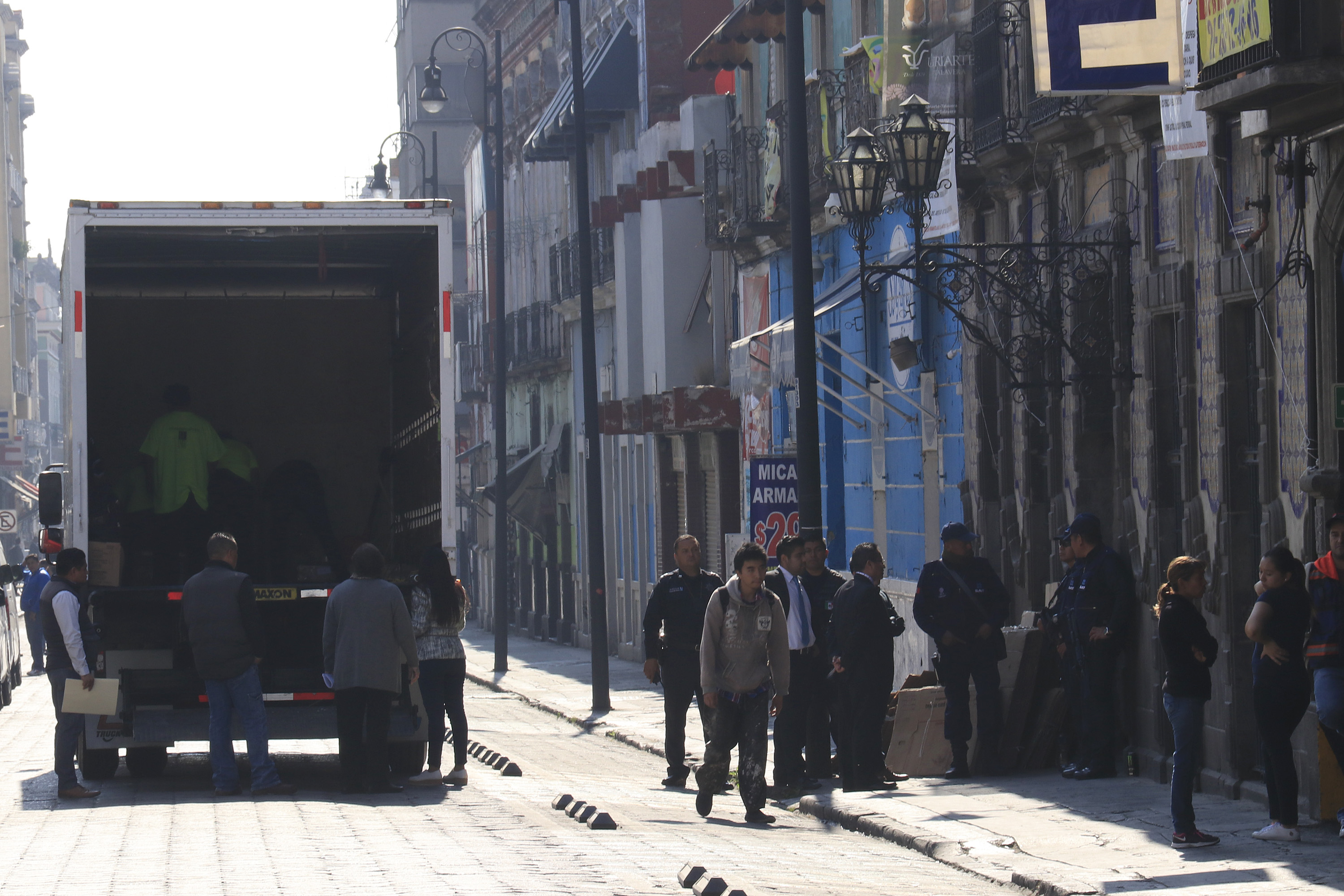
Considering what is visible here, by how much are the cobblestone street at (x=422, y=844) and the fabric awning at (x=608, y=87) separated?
19.7m

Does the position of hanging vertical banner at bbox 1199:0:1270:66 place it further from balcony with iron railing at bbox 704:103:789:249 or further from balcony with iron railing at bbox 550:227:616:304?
balcony with iron railing at bbox 550:227:616:304

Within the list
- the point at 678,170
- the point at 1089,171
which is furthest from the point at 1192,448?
the point at 678,170

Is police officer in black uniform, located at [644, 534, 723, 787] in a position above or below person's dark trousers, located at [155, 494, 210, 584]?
below

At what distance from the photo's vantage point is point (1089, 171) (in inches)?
598

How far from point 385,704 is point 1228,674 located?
5177 mm

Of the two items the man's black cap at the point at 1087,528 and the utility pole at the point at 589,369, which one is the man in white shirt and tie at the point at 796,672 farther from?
the utility pole at the point at 589,369

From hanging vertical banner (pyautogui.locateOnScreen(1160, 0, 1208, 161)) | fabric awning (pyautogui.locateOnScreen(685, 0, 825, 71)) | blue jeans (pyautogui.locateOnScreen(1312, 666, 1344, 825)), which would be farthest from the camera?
fabric awning (pyautogui.locateOnScreen(685, 0, 825, 71))

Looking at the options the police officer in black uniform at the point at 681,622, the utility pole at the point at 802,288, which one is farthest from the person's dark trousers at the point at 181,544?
the utility pole at the point at 802,288

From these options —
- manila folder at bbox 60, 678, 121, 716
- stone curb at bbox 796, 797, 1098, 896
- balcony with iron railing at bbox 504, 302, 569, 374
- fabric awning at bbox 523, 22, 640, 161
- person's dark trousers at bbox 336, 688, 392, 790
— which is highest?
fabric awning at bbox 523, 22, 640, 161

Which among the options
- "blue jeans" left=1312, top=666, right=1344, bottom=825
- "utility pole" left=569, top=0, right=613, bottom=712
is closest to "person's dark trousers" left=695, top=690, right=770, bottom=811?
"blue jeans" left=1312, top=666, right=1344, bottom=825

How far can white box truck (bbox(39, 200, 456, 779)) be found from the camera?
45.3 ft

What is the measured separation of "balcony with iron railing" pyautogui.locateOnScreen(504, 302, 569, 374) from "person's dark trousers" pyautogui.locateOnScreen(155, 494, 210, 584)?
857 inches

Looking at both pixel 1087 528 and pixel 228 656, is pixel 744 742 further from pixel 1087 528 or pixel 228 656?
pixel 228 656

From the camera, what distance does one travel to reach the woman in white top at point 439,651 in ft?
46.4
